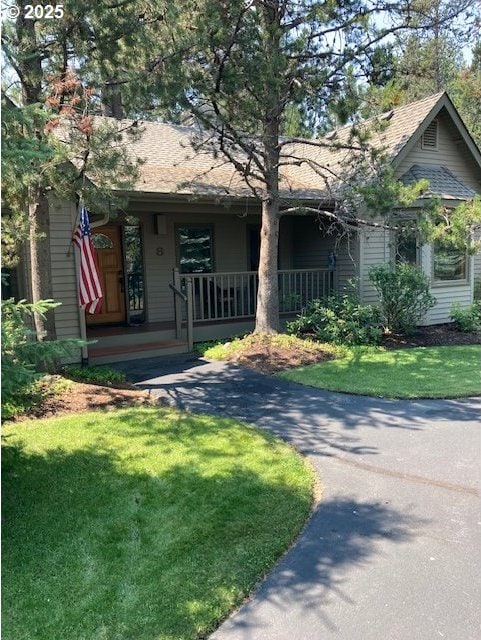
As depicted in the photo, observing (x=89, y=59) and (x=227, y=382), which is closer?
(x=89, y=59)

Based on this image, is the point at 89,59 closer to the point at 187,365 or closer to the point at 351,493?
the point at 187,365

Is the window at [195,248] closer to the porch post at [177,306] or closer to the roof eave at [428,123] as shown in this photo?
the porch post at [177,306]

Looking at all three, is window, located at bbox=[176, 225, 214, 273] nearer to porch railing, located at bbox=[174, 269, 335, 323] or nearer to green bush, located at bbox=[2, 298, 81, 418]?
porch railing, located at bbox=[174, 269, 335, 323]

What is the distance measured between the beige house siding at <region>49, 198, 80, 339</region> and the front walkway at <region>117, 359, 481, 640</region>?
2844mm

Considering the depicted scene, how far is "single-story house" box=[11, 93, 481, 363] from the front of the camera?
33.9 ft

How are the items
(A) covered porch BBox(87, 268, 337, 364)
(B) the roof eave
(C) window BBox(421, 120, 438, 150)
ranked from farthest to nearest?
1. (C) window BBox(421, 120, 438, 150)
2. (B) the roof eave
3. (A) covered porch BBox(87, 268, 337, 364)

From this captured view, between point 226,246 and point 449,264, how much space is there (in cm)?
545

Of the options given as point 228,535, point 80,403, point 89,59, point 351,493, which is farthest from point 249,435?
point 89,59

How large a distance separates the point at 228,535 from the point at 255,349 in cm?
583

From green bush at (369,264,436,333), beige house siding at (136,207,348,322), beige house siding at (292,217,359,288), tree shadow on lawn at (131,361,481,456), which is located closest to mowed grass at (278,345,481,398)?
tree shadow on lawn at (131,361,481,456)

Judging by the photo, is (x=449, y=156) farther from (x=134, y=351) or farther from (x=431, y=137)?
(x=134, y=351)

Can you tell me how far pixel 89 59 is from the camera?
648 cm

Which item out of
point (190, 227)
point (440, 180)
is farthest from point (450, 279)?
point (190, 227)

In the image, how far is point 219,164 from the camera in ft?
41.9
